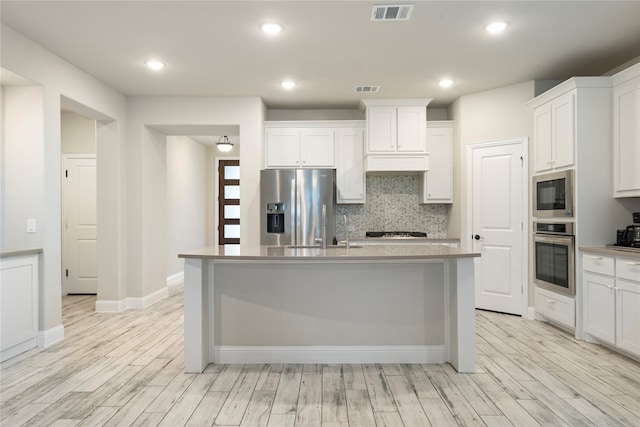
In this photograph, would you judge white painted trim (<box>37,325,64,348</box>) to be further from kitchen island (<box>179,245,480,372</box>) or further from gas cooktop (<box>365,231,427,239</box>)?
gas cooktop (<box>365,231,427,239</box>)

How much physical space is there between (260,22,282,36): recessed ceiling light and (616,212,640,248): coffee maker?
339 centimetres

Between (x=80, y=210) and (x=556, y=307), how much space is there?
627 centimetres

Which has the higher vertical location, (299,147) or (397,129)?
(397,129)

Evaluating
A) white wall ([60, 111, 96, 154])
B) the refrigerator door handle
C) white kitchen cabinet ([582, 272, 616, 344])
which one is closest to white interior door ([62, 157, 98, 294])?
white wall ([60, 111, 96, 154])

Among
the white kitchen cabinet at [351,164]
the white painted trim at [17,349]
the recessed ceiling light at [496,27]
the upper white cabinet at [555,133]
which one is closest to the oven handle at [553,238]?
the upper white cabinet at [555,133]

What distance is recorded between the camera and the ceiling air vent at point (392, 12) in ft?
9.77

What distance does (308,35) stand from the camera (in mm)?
3480

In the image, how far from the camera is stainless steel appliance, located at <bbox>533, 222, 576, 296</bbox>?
3928 millimetres

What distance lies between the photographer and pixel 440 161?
5.59 metres

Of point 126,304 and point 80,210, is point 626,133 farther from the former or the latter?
point 80,210

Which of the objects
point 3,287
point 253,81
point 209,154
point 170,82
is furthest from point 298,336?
point 209,154

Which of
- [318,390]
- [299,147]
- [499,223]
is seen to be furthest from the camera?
[299,147]

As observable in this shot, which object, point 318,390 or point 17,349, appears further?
point 17,349

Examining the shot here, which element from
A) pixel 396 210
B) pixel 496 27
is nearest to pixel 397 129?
pixel 396 210
